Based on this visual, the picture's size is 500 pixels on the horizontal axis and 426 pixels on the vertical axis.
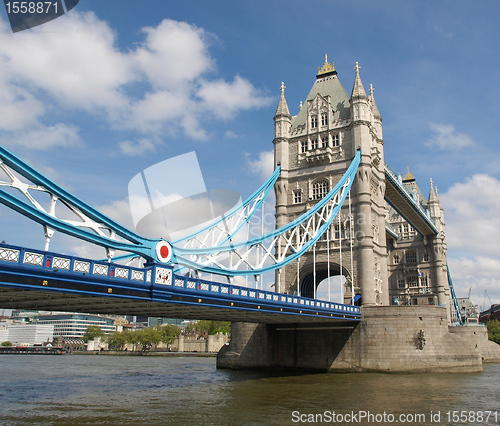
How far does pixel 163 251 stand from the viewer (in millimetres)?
23016

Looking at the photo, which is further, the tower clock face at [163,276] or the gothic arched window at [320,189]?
the gothic arched window at [320,189]

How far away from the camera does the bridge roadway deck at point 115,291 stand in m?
16.7

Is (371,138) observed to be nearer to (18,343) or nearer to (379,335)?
(379,335)

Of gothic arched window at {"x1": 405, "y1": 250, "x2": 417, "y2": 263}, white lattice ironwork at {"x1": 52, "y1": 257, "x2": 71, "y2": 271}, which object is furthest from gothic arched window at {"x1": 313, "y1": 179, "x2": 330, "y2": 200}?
gothic arched window at {"x1": 405, "y1": 250, "x2": 417, "y2": 263}

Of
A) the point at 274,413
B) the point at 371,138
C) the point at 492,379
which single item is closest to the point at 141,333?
the point at 371,138

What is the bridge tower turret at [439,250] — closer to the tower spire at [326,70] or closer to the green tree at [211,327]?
the tower spire at [326,70]

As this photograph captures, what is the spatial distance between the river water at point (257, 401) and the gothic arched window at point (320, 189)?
19.8 metres

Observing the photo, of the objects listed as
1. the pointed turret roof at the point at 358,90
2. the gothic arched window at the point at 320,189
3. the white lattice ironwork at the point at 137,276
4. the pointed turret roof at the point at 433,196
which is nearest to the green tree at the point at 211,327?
the pointed turret roof at the point at 433,196

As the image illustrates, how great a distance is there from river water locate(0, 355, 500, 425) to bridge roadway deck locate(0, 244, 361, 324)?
4.30 meters

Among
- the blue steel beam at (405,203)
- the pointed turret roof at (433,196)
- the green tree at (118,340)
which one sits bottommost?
the green tree at (118,340)

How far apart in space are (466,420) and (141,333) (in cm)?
10317

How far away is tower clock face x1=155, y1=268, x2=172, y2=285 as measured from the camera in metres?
21.6

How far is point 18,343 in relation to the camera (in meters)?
169

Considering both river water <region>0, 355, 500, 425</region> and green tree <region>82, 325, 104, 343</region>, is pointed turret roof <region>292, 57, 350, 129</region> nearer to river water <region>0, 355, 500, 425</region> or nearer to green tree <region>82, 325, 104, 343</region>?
river water <region>0, 355, 500, 425</region>
